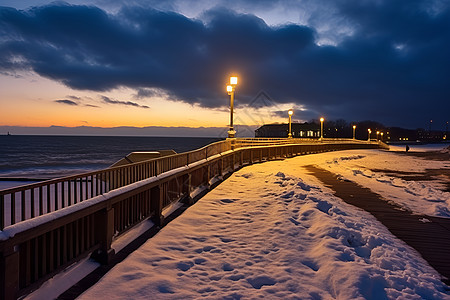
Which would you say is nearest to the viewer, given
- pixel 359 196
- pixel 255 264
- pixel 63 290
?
pixel 63 290

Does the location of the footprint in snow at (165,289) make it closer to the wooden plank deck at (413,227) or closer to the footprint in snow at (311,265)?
the footprint in snow at (311,265)

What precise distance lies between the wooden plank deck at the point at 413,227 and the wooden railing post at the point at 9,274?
6.04 m

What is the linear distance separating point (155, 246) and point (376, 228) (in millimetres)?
5171

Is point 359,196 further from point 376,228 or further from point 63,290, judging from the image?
point 63,290

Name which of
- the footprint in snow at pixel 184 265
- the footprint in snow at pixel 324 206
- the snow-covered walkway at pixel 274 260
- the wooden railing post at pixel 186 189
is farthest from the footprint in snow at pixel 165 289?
the footprint in snow at pixel 324 206

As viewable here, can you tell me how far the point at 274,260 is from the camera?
221 inches

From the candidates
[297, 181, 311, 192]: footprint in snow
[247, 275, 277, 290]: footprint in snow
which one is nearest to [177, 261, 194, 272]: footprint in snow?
[247, 275, 277, 290]: footprint in snow

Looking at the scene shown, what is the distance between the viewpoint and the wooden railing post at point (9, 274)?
3.29 meters

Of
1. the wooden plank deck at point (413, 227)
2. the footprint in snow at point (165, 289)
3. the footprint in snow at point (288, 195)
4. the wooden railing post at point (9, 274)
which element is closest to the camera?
the wooden railing post at point (9, 274)

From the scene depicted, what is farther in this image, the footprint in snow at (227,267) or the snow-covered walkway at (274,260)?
the footprint in snow at (227,267)

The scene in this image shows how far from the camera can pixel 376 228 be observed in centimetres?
734

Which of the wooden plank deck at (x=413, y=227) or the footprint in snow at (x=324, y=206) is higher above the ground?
the footprint in snow at (x=324, y=206)

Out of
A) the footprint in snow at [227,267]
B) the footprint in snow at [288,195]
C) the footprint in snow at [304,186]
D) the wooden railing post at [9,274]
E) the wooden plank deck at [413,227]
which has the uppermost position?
the wooden railing post at [9,274]

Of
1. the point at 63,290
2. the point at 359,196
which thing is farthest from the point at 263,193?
the point at 63,290
